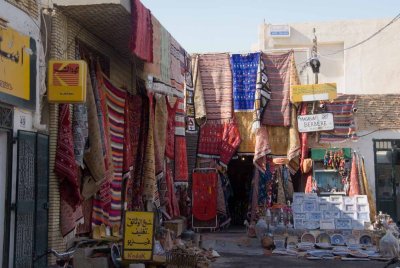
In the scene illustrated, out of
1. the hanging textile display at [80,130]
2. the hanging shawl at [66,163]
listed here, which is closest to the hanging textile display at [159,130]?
the hanging textile display at [80,130]

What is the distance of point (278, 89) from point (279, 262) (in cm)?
742

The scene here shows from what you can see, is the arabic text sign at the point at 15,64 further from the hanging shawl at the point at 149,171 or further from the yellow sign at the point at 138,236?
the hanging shawl at the point at 149,171

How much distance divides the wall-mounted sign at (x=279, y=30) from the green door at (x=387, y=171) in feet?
35.9

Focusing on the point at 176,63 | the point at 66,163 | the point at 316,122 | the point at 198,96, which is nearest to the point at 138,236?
the point at 66,163

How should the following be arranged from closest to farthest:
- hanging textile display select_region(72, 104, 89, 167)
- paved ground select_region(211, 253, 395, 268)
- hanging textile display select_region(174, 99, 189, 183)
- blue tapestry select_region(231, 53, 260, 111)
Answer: hanging textile display select_region(72, 104, 89, 167) → paved ground select_region(211, 253, 395, 268) → hanging textile display select_region(174, 99, 189, 183) → blue tapestry select_region(231, 53, 260, 111)

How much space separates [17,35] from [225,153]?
1033cm

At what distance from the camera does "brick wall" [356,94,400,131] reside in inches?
651

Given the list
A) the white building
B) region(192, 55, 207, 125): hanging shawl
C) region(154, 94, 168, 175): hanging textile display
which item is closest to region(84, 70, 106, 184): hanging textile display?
region(154, 94, 168, 175): hanging textile display

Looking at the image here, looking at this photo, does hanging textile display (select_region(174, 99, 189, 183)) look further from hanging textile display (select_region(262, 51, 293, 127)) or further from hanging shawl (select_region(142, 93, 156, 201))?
hanging textile display (select_region(262, 51, 293, 127))

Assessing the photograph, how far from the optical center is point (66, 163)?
339 inches

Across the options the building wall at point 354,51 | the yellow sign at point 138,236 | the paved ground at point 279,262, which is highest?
the building wall at point 354,51

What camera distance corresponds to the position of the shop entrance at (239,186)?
790 inches

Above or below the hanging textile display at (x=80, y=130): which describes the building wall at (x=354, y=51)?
above

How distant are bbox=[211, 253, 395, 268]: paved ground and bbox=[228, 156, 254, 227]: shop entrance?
8.22 metres
